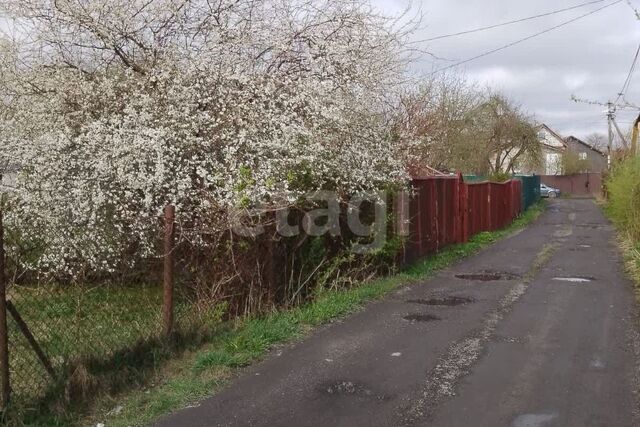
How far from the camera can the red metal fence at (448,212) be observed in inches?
444

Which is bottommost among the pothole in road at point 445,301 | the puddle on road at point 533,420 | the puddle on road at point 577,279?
the puddle on road at point 533,420

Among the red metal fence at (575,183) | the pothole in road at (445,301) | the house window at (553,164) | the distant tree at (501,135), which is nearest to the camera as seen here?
the pothole in road at (445,301)

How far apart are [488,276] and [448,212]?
363 cm

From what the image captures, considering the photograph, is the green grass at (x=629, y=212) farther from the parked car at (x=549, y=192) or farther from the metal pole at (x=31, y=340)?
the parked car at (x=549, y=192)

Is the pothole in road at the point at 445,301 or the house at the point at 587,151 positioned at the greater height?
the house at the point at 587,151

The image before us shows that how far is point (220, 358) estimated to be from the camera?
5.41 metres

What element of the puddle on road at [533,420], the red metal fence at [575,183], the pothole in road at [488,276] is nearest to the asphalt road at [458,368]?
the puddle on road at [533,420]

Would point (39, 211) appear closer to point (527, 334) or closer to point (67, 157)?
point (67, 157)

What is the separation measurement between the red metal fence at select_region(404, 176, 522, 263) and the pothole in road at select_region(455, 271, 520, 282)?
103 cm

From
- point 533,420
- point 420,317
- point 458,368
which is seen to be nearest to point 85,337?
point 458,368

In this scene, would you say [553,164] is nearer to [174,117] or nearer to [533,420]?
[174,117]

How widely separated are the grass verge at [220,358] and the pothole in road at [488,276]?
1891 millimetres

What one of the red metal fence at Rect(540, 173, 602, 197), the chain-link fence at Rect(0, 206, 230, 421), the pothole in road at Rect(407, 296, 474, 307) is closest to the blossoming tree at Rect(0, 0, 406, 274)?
the chain-link fence at Rect(0, 206, 230, 421)

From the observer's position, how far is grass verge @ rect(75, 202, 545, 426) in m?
4.49
